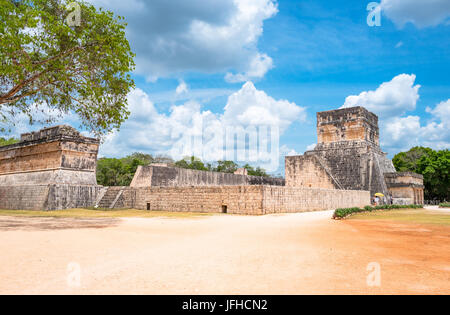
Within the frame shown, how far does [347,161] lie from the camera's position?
26.3 metres

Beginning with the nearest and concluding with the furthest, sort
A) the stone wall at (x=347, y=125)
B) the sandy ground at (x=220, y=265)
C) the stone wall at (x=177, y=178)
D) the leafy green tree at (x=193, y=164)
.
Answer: the sandy ground at (x=220, y=265) → the stone wall at (x=177, y=178) → the stone wall at (x=347, y=125) → the leafy green tree at (x=193, y=164)

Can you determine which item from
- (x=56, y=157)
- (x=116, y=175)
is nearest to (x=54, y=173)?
(x=56, y=157)

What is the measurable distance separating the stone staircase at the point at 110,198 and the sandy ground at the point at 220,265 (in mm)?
12556

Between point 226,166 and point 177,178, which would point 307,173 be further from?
point 226,166

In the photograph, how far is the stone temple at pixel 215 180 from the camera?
15.3 metres

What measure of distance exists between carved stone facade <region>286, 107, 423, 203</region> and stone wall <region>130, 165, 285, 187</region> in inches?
199

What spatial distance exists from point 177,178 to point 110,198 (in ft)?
18.6

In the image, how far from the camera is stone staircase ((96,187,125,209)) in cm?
1900

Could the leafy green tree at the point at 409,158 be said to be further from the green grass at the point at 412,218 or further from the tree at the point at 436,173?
the green grass at the point at 412,218

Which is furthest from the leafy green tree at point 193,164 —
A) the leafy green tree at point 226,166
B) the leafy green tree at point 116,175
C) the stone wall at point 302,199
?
the stone wall at point 302,199

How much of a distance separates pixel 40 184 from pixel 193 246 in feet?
56.5

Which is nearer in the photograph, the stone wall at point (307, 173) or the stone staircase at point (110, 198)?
the stone staircase at point (110, 198)
